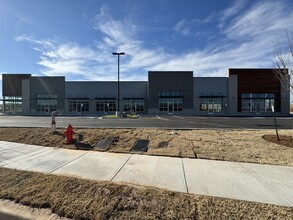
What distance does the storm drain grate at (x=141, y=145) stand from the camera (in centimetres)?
754

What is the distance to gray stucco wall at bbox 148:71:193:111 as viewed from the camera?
42562 mm

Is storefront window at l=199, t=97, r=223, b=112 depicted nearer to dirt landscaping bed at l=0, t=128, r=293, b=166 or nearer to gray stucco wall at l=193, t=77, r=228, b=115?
gray stucco wall at l=193, t=77, r=228, b=115

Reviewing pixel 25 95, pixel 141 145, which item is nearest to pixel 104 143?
pixel 141 145

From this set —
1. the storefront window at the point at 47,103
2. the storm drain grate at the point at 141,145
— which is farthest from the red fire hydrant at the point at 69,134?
the storefront window at the point at 47,103

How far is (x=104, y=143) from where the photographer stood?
820 cm

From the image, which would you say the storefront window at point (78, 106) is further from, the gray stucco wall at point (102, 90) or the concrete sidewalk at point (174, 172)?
the concrete sidewalk at point (174, 172)

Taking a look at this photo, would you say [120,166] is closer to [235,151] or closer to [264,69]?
[235,151]

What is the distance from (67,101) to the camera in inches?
1783

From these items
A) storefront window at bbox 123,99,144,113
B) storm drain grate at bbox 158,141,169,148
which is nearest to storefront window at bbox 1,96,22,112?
storefront window at bbox 123,99,144,113

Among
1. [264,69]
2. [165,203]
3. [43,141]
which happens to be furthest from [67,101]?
[165,203]

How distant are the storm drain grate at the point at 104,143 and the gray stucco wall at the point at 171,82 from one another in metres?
34.1

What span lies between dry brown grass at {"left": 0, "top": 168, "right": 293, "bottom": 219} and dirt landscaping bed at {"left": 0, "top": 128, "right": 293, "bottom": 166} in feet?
10.0

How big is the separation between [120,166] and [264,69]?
151 feet

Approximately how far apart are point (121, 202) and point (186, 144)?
4825mm
